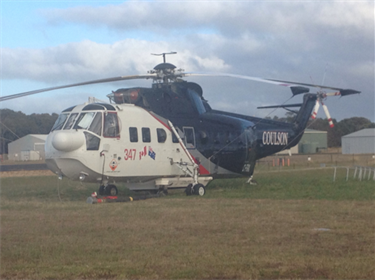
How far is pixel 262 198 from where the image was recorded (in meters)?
16.7

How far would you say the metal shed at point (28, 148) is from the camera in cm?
7098

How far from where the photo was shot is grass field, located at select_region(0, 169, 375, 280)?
698 cm

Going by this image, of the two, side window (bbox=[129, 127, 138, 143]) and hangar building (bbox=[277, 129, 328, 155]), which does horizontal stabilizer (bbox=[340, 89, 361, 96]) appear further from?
hangar building (bbox=[277, 129, 328, 155])

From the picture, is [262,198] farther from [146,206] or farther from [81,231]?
[81,231]

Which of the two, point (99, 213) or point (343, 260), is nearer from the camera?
point (343, 260)

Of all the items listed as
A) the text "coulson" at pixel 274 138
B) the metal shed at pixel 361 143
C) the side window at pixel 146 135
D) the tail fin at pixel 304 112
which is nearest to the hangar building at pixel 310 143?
the metal shed at pixel 361 143

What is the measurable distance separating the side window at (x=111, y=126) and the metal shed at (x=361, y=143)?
218ft

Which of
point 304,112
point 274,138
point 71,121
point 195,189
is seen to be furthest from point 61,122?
point 304,112

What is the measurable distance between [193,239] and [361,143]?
2911 inches

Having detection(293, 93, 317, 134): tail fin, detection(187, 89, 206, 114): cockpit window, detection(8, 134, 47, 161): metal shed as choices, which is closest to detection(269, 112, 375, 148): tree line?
detection(8, 134, 47, 161): metal shed

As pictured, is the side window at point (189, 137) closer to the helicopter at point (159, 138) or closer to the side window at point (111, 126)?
the helicopter at point (159, 138)

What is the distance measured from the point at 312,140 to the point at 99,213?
84202mm

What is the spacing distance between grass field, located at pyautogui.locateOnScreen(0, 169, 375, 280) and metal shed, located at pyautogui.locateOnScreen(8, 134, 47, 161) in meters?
56.8

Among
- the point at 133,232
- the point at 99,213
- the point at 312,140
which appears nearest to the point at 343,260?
the point at 133,232
